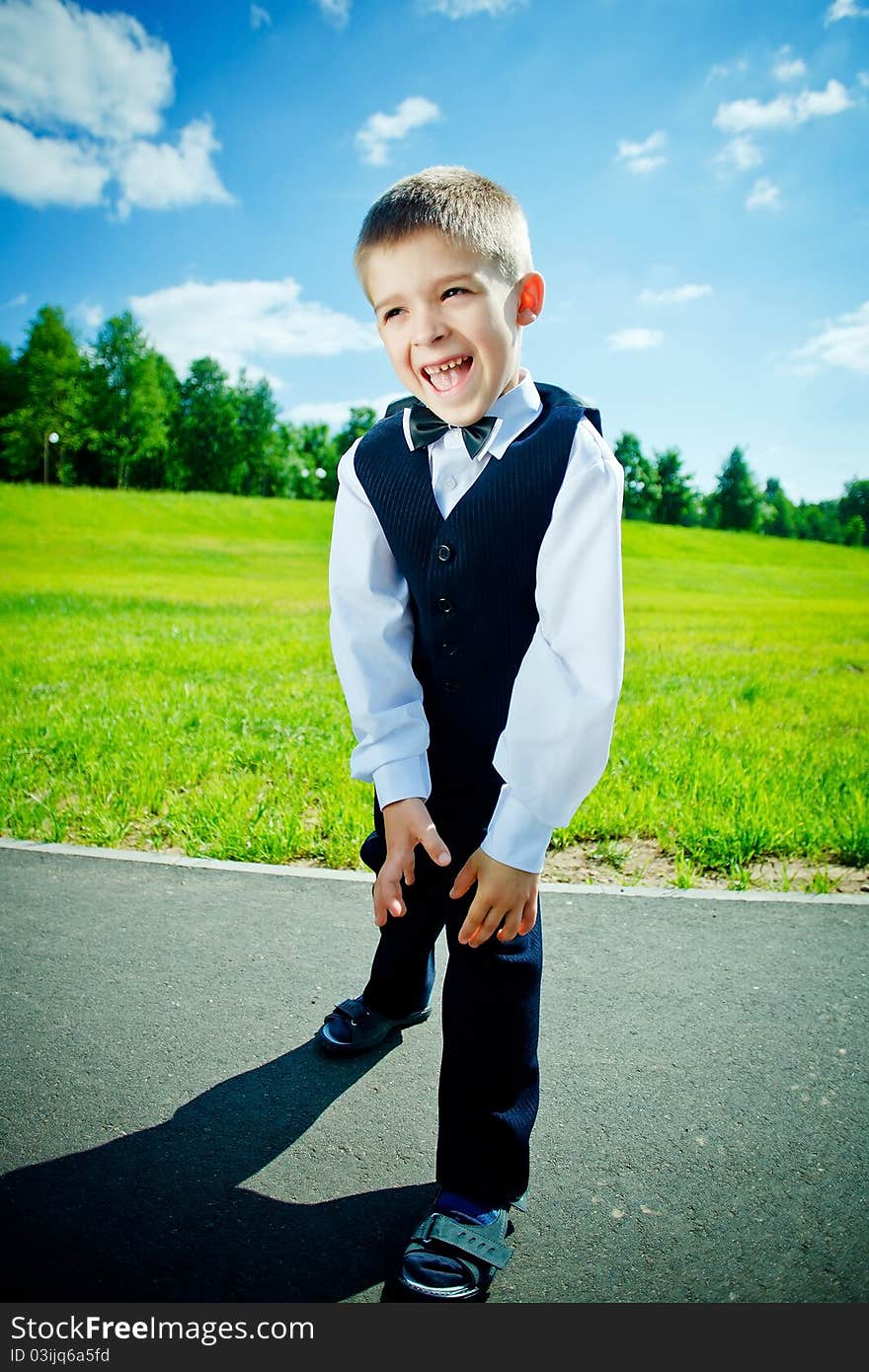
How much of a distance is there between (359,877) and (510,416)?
2.21 metres

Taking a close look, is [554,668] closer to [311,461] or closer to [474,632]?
[474,632]

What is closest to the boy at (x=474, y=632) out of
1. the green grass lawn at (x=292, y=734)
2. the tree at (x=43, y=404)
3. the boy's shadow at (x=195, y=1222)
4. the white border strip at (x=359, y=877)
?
the boy's shadow at (x=195, y=1222)

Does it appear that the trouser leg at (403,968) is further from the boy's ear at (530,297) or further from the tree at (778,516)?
the tree at (778,516)

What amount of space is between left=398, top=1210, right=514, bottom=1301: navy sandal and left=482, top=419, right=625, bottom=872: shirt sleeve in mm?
773

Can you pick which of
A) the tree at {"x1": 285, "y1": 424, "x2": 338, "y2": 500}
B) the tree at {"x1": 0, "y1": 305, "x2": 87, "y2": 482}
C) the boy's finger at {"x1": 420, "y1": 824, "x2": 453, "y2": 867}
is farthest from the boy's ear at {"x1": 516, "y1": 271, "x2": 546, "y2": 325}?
the tree at {"x1": 285, "y1": 424, "x2": 338, "y2": 500}

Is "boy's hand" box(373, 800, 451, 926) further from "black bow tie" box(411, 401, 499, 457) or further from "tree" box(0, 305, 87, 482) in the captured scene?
"tree" box(0, 305, 87, 482)

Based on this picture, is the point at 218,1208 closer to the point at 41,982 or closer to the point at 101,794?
the point at 41,982

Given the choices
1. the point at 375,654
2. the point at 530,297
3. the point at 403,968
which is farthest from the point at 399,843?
the point at 530,297

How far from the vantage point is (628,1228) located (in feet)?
5.77

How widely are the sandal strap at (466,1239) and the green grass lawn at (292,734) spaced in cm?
198

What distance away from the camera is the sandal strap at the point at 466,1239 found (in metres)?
1.65

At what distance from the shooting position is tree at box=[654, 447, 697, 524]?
6981 centimetres
